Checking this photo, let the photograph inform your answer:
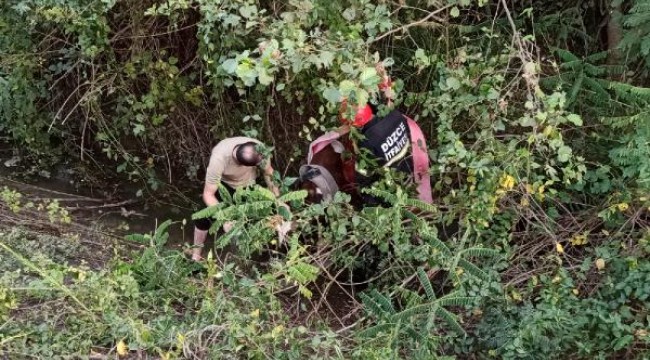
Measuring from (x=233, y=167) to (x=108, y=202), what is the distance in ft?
6.47

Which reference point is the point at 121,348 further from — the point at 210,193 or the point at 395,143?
the point at 395,143

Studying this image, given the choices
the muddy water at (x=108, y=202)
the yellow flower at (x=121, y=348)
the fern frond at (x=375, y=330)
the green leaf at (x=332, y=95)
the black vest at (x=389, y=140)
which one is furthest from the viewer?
the muddy water at (x=108, y=202)

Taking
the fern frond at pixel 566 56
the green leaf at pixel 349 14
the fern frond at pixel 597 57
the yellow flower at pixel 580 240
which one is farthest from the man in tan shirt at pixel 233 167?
the fern frond at pixel 597 57

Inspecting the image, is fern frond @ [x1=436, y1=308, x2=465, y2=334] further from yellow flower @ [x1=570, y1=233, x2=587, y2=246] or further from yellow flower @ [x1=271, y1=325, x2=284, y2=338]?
yellow flower @ [x1=570, y1=233, x2=587, y2=246]

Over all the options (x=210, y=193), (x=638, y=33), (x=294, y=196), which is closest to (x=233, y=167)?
(x=210, y=193)

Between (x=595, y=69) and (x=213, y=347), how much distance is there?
10.1 ft

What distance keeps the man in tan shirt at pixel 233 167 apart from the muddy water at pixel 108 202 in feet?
3.32

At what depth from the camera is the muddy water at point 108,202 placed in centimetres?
559

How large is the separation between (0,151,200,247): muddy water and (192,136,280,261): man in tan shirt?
1.01 metres

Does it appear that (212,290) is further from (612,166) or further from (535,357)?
(612,166)

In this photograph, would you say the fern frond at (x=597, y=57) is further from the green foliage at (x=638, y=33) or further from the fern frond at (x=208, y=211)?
the fern frond at (x=208, y=211)

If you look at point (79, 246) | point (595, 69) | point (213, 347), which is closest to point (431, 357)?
point (213, 347)

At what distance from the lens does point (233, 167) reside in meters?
4.59

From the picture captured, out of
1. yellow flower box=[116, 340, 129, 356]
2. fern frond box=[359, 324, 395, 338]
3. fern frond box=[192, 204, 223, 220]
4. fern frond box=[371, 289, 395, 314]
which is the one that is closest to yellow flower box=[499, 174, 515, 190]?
fern frond box=[371, 289, 395, 314]
